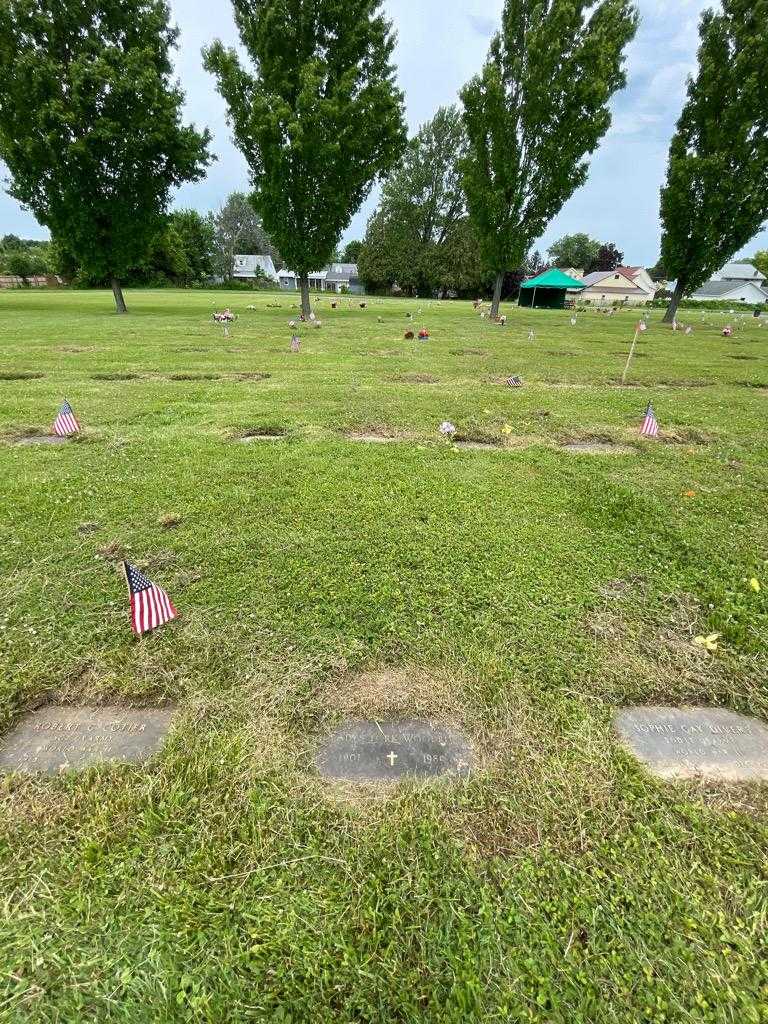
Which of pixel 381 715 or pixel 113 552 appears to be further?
pixel 113 552

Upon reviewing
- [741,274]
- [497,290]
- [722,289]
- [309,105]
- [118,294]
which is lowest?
[118,294]

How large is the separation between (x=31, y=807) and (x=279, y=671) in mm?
931

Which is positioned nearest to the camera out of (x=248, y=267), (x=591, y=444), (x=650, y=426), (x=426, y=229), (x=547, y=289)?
(x=591, y=444)

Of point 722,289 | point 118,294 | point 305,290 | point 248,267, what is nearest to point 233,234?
point 248,267

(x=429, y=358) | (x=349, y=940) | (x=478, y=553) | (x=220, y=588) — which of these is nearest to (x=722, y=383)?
(x=429, y=358)

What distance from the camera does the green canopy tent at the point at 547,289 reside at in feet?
122

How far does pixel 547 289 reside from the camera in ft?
132

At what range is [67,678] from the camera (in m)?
2.07

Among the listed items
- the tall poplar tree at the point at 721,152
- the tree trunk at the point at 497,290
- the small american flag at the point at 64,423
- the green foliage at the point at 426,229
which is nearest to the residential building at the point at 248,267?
the green foliage at the point at 426,229

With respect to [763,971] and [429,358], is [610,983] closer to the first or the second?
[763,971]

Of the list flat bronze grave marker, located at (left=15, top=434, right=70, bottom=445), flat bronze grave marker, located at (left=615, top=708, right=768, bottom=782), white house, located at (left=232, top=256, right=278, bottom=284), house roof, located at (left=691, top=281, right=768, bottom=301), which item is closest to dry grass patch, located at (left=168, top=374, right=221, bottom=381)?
flat bronze grave marker, located at (left=15, top=434, right=70, bottom=445)

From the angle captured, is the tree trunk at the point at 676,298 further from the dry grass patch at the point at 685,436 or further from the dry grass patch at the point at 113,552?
the dry grass patch at the point at 113,552

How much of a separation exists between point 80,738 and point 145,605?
2.16 ft

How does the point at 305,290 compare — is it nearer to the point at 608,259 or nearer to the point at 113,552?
the point at 113,552
